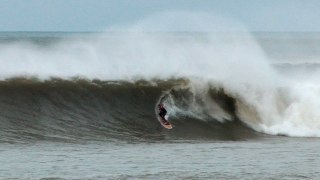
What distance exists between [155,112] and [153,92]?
1.81m

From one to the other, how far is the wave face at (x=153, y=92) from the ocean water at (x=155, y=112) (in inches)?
1.3

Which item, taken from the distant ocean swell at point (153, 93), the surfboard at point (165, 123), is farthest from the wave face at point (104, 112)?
the surfboard at point (165, 123)

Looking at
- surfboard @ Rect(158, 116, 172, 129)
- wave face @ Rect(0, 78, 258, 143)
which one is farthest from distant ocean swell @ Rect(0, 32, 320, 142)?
surfboard @ Rect(158, 116, 172, 129)

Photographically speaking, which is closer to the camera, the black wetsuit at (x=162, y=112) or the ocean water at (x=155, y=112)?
the ocean water at (x=155, y=112)

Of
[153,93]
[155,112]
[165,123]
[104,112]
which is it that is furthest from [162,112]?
[153,93]

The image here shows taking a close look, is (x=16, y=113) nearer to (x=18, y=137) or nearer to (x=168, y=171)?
(x=18, y=137)

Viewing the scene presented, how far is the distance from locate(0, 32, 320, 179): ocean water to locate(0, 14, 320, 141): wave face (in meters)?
0.03

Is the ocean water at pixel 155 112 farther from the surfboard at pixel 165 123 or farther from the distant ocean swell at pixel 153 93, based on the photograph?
the surfboard at pixel 165 123

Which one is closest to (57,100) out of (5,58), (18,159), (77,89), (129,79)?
(77,89)

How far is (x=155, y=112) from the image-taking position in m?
20.1

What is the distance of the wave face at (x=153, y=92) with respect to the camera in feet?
61.0

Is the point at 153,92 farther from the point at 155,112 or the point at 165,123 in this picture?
the point at 165,123

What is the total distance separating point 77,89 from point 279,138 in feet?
20.4

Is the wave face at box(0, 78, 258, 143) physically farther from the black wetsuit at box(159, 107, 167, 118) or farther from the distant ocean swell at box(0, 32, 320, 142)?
the black wetsuit at box(159, 107, 167, 118)
